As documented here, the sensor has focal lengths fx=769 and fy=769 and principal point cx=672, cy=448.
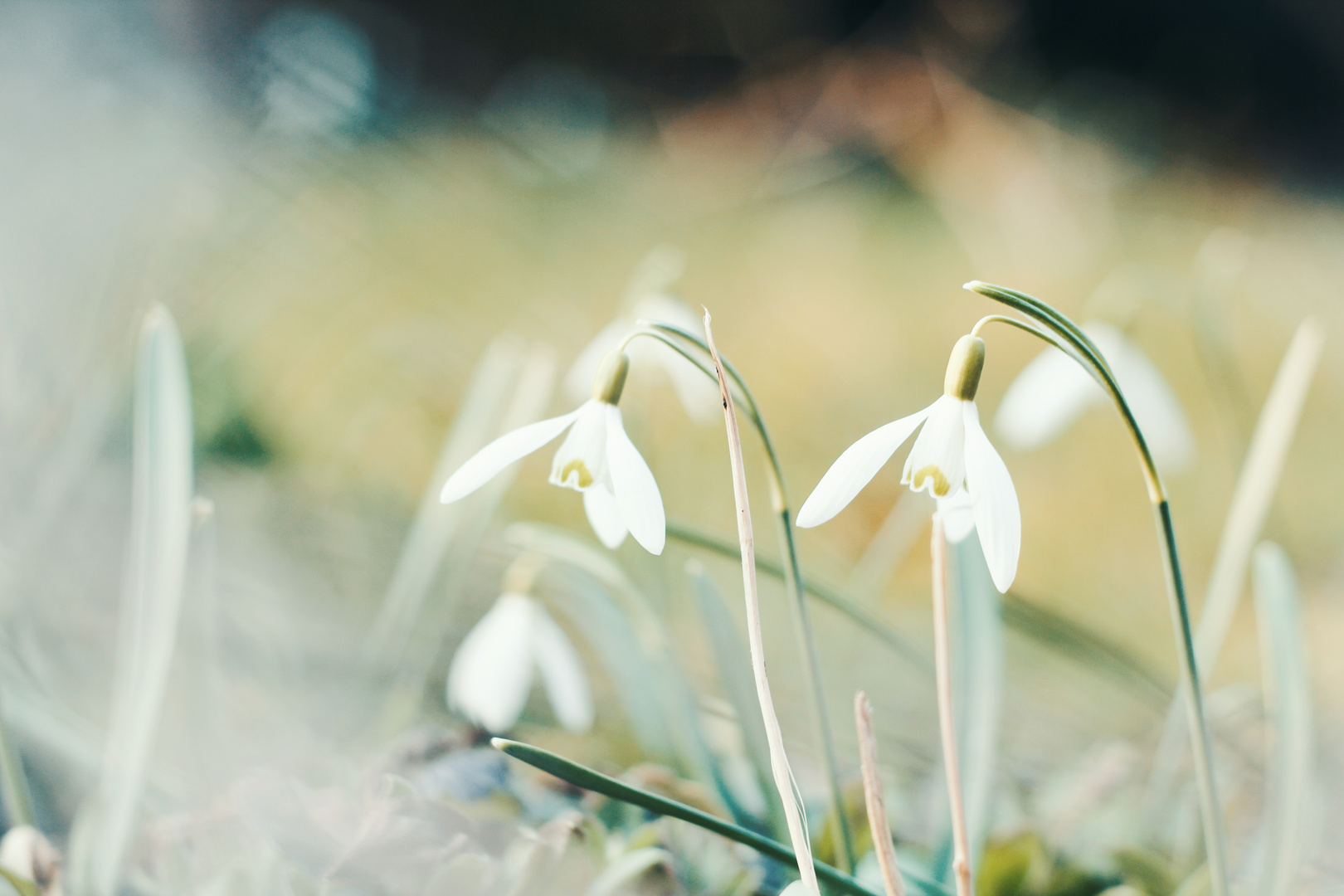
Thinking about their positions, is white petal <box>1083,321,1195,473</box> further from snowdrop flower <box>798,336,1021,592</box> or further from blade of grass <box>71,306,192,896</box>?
blade of grass <box>71,306,192,896</box>

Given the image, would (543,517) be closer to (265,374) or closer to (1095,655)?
(265,374)

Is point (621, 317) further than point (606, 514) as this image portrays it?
Yes

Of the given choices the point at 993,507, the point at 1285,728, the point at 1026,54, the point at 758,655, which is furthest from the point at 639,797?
the point at 1026,54

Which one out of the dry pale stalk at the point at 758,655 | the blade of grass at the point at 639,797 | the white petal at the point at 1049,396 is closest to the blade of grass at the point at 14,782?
the blade of grass at the point at 639,797

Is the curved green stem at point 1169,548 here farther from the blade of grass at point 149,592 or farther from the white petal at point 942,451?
the blade of grass at point 149,592

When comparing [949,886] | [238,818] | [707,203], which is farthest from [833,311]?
[238,818]

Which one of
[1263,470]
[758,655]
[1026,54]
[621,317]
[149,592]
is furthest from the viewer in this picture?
[1026,54]

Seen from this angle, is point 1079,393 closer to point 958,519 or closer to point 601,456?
point 958,519
